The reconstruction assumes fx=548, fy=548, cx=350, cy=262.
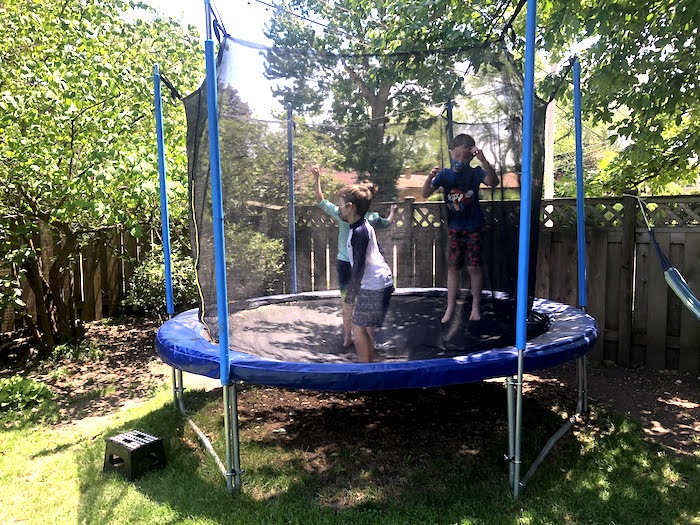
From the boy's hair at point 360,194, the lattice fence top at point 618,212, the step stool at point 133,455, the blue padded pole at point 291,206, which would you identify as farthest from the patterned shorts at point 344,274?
the lattice fence top at point 618,212

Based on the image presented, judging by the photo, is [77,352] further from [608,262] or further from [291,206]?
[608,262]

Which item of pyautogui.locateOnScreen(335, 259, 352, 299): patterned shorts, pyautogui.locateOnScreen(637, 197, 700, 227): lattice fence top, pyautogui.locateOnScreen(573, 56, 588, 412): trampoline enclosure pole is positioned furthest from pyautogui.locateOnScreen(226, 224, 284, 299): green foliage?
pyautogui.locateOnScreen(637, 197, 700, 227): lattice fence top

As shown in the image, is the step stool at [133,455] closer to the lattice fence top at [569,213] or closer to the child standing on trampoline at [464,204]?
the lattice fence top at [569,213]

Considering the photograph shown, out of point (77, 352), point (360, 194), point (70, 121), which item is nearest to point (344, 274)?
point (360, 194)

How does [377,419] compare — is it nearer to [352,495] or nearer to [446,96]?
[352,495]

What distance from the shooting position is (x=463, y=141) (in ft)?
9.61

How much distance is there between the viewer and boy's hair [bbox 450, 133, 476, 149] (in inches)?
115

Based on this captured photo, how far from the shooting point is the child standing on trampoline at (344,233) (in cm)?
285

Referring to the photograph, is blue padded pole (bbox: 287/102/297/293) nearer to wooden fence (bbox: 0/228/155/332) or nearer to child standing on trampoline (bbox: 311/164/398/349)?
child standing on trampoline (bbox: 311/164/398/349)

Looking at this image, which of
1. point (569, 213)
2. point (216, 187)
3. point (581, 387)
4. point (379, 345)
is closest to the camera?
point (216, 187)

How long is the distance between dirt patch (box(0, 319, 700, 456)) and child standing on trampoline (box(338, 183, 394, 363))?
568mm

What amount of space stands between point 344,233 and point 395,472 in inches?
47.0

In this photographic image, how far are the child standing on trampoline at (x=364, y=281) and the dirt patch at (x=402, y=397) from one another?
568 mm

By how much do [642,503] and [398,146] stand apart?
2085mm
